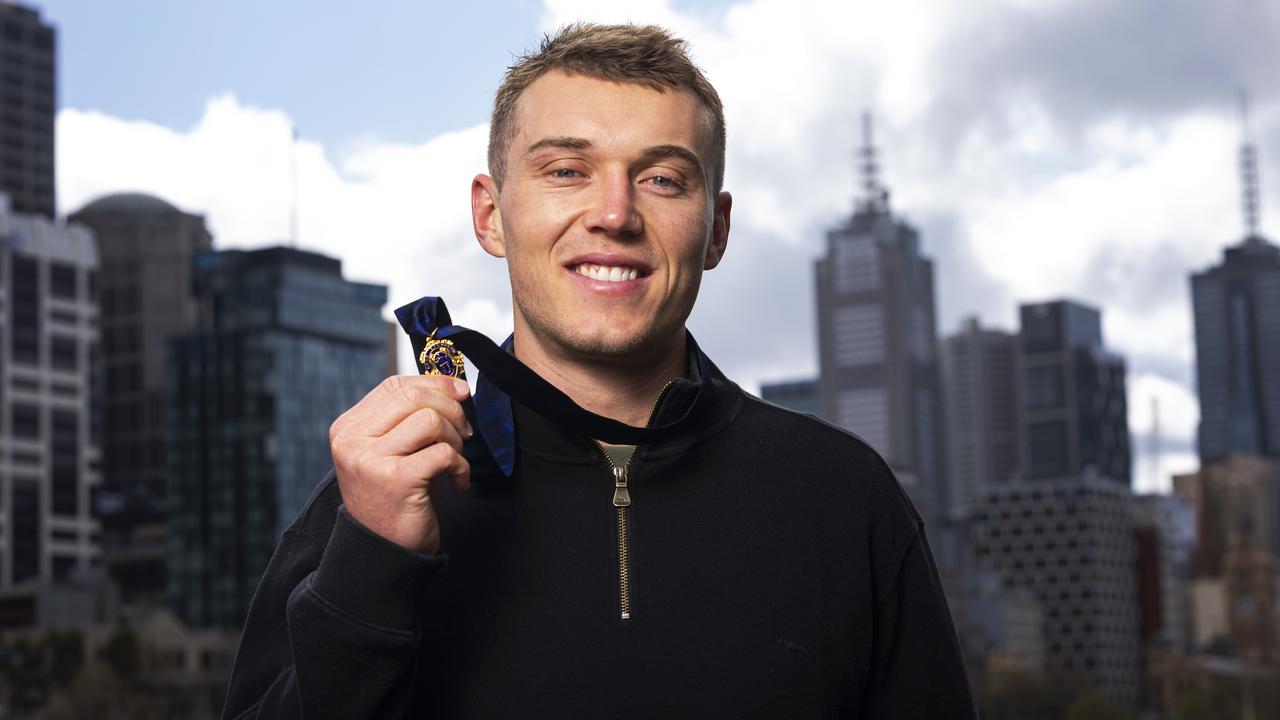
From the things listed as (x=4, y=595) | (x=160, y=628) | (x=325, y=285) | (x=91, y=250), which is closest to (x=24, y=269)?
(x=91, y=250)

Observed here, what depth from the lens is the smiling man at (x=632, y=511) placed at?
398cm

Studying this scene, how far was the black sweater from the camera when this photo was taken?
3.96m

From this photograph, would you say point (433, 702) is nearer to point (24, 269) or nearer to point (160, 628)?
point (160, 628)

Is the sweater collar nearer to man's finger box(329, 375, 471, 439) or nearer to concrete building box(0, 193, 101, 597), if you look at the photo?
man's finger box(329, 375, 471, 439)

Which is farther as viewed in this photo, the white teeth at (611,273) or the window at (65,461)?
the window at (65,461)

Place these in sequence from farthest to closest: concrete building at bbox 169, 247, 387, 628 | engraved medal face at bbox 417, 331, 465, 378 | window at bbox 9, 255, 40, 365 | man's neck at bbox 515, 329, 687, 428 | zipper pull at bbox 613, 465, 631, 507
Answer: window at bbox 9, 255, 40, 365, concrete building at bbox 169, 247, 387, 628, man's neck at bbox 515, 329, 687, 428, zipper pull at bbox 613, 465, 631, 507, engraved medal face at bbox 417, 331, 465, 378

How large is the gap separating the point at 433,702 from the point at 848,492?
3.54ft

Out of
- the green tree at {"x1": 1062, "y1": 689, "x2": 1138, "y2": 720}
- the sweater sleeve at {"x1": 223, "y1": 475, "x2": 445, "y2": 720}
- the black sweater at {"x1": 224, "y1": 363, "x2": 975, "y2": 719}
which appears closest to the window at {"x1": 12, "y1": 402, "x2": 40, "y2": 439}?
the green tree at {"x1": 1062, "y1": 689, "x2": 1138, "y2": 720}

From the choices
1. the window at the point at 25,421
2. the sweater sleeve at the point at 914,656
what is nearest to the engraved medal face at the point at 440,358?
the sweater sleeve at the point at 914,656

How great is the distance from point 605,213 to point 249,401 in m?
164

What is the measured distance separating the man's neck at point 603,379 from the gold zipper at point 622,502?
0.17 feet

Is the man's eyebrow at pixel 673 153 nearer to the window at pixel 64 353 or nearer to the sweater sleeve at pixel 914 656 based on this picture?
the sweater sleeve at pixel 914 656

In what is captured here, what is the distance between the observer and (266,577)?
13.4 feet

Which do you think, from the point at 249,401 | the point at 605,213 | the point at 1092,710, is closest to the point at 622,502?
the point at 605,213
